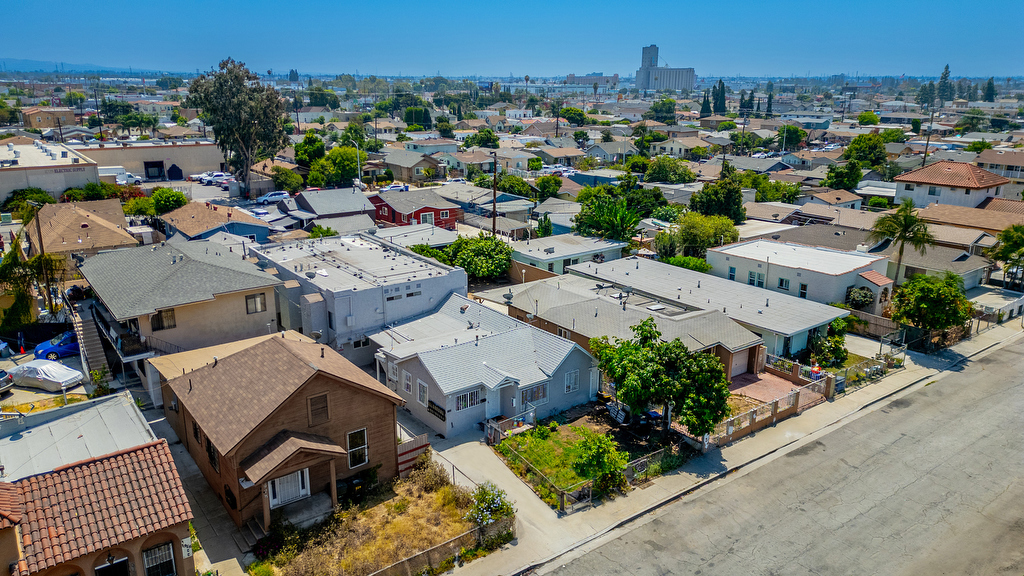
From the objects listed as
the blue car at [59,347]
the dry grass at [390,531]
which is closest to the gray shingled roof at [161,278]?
the blue car at [59,347]

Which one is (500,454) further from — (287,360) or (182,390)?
(182,390)

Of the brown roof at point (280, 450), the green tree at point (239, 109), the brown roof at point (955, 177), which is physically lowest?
the brown roof at point (280, 450)

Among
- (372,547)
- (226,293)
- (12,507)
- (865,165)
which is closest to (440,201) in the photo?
(226,293)

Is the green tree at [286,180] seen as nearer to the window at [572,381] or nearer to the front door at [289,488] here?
the window at [572,381]

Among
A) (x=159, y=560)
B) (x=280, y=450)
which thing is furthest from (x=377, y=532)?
(x=159, y=560)

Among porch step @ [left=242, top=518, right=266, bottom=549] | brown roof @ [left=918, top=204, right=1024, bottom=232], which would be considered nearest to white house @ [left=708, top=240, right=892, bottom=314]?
brown roof @ [left=918, top=204, right=1024, bottom=232]

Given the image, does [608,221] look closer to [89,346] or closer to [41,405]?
[89,346]
